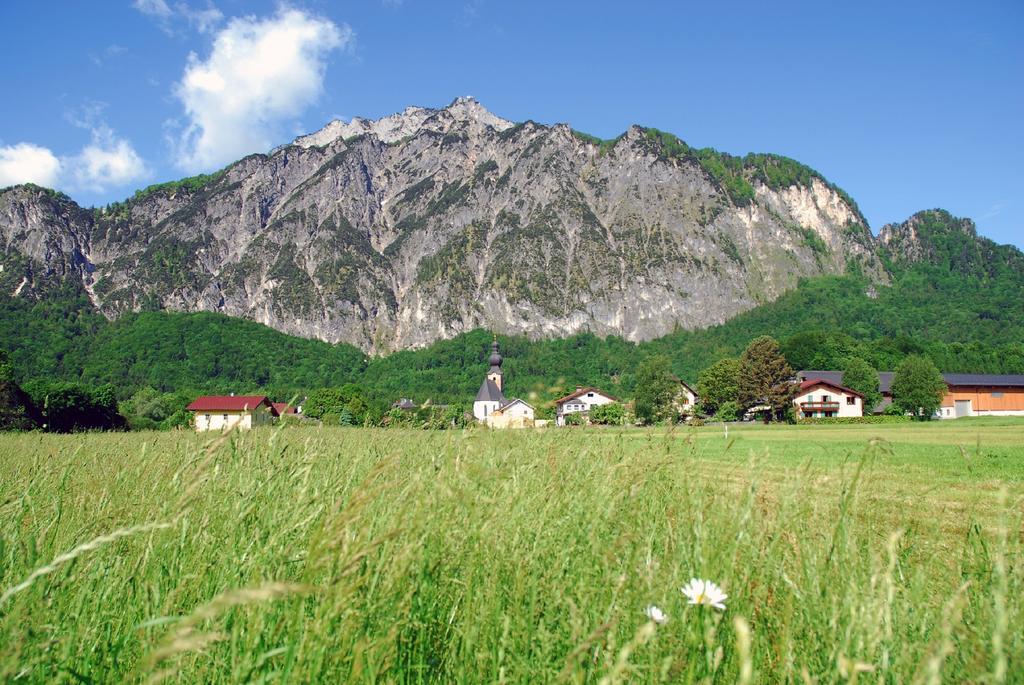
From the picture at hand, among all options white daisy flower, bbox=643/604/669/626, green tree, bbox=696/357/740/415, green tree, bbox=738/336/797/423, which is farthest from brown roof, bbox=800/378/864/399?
white daisy flower, bbox=643/604/669/626

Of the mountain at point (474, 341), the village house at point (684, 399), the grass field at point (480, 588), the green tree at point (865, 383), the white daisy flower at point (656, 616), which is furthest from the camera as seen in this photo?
the mountain at point (474, 341)

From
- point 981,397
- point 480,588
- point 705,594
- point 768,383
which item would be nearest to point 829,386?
point 768,383

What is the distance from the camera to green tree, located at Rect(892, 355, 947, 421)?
61.0 meters

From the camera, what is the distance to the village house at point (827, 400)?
8050 centimetres

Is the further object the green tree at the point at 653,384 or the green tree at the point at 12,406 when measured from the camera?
the green tree at the point at 653,384

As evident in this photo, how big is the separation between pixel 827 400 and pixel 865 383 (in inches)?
196

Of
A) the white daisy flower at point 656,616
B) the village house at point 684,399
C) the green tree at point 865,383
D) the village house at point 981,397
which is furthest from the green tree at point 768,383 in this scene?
the white daisy flower at point 656,616

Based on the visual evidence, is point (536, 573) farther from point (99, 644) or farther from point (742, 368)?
point (742, 368)

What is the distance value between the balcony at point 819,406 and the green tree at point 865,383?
352 cm

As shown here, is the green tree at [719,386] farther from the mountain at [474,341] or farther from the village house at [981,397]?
the mountain at [474,341]

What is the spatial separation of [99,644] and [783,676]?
2285mm

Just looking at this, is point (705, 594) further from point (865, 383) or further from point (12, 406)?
point (865, 383)

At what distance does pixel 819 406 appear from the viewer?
8156cm

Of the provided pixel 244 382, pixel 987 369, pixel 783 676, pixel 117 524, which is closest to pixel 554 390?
pixel 117 524
